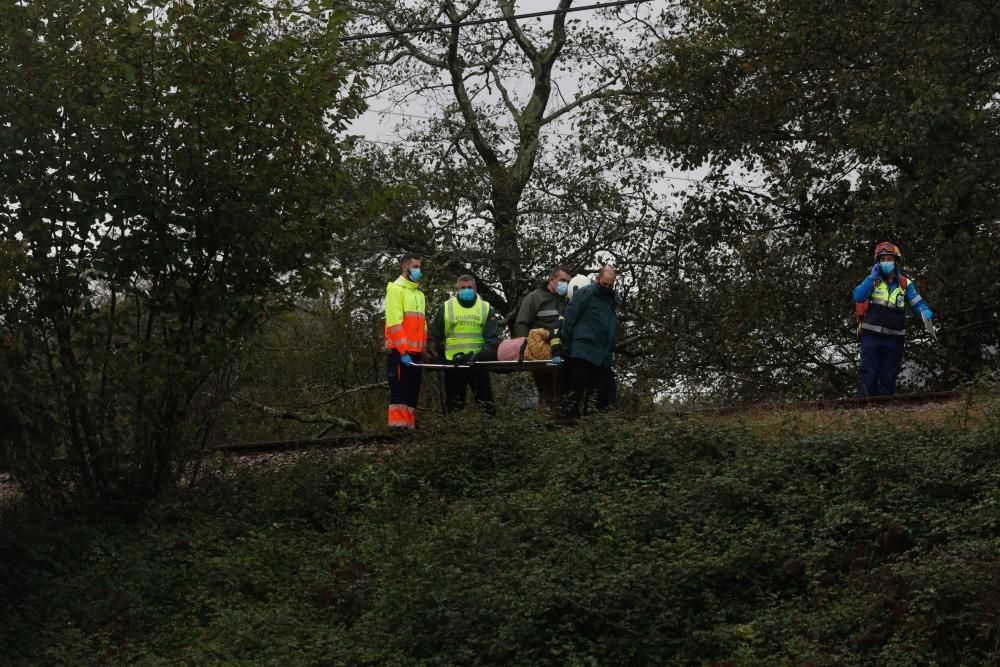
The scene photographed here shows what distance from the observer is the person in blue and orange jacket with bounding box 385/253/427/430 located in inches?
643

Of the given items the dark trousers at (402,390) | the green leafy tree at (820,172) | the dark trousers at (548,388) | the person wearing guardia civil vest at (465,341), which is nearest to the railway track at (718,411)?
the dark trousers at (402,390)

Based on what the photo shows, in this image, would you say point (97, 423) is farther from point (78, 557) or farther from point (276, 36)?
point (276, 36)

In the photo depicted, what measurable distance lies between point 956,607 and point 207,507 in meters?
7.84

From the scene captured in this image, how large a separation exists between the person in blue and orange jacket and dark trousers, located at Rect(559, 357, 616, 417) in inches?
64.1

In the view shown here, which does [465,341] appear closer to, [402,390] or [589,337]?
[402,390]

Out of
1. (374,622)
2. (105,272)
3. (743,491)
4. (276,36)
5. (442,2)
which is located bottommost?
(374,622)

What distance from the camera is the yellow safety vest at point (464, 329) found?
16.5 metres

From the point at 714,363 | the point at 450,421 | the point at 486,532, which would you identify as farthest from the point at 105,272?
the point at 714,363

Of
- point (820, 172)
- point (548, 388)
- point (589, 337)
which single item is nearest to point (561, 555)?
point (589, 337)

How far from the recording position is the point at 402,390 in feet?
54.2

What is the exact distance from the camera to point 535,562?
11.8m

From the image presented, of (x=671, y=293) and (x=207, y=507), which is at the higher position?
(x=671, y=293)

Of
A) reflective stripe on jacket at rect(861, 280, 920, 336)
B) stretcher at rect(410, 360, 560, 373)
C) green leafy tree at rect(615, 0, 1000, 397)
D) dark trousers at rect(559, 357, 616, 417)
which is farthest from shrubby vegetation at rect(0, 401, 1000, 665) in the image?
green leafy tree at rect(615, 0, 1000, 397)

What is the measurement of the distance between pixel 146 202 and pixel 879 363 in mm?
8083
